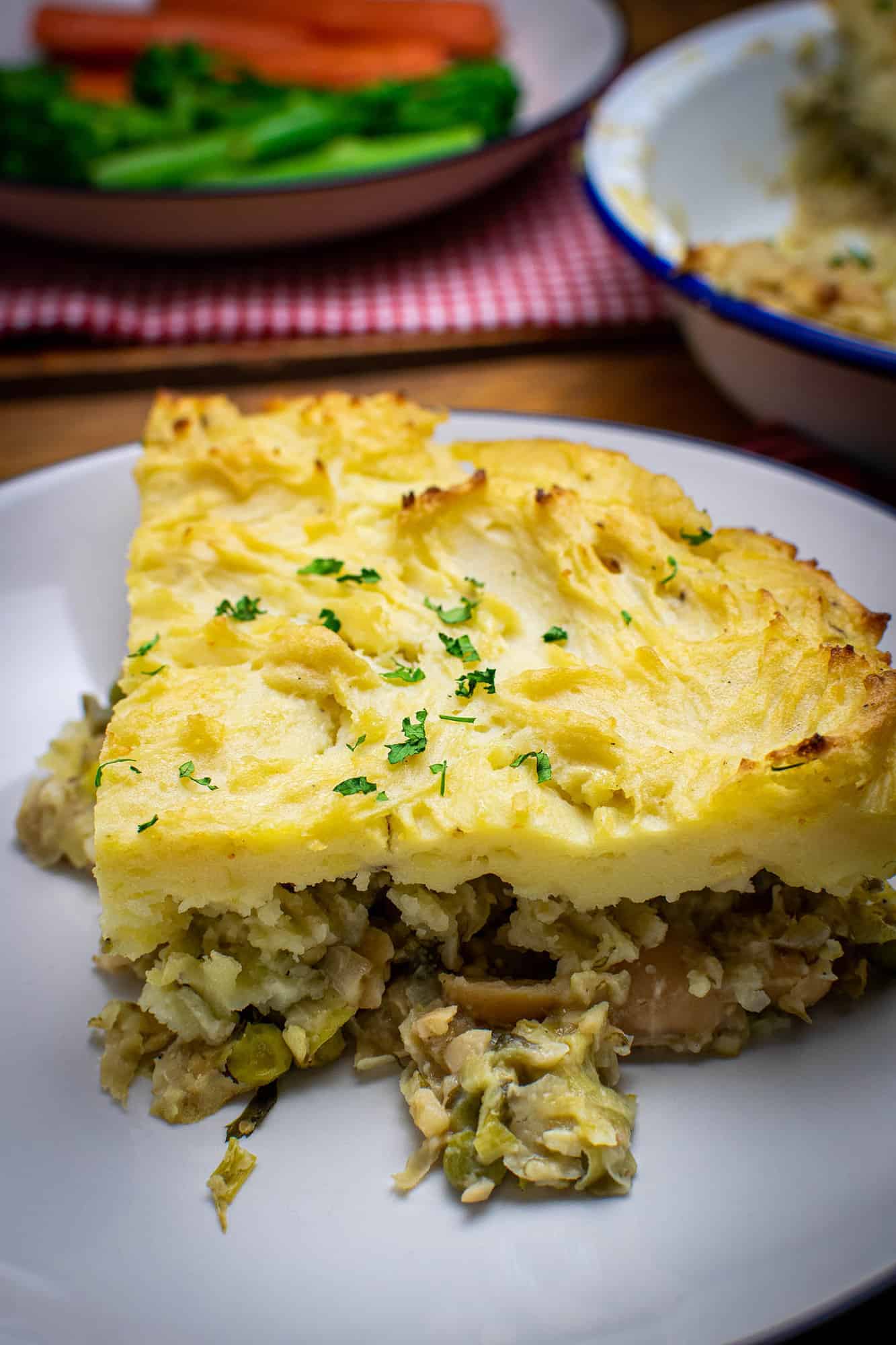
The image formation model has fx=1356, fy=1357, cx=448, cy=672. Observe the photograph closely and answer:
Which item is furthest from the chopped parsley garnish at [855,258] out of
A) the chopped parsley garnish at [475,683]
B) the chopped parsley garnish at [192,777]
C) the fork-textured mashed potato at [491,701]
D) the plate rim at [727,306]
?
the chopped parsley garnish at [192,777]

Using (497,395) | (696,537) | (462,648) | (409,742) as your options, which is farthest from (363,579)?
(497,395)

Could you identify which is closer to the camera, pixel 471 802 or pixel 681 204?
pixel 471 802

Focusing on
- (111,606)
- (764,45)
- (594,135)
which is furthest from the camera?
(764,45)

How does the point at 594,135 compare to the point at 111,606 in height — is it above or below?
above

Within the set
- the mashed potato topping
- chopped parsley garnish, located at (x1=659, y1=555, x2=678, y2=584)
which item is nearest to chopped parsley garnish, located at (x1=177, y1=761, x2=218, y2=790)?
the mashed potato topping

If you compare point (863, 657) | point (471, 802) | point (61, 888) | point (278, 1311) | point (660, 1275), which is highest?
point (863, 657)

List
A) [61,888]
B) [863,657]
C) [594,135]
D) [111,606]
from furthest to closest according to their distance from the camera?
[594,135], [111,606], [61,888], [863,657]

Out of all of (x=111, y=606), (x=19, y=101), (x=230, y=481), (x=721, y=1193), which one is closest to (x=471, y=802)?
(x=721, y=1193)

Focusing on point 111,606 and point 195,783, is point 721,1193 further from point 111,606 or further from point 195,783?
point 111,606
